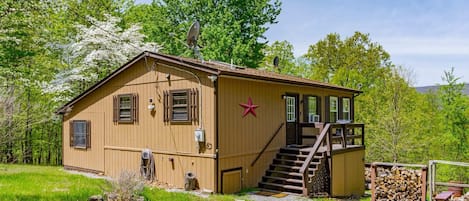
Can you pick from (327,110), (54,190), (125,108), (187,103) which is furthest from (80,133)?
(327,110)

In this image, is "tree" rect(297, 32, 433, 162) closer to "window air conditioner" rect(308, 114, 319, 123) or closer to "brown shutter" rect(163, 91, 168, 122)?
"window air conditioner" rect(308, 114, 319, 123)

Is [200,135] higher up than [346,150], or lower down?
higher up

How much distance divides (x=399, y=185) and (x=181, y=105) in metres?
5.82

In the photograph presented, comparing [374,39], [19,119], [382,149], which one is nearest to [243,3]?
[374,39]

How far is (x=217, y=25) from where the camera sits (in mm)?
22344

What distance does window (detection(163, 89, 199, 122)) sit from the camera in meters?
9.72

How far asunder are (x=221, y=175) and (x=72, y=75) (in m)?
10.9

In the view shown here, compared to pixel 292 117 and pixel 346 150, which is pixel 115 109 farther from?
pixel 346 150

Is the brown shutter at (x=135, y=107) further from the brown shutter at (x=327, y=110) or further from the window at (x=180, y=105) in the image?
the brown shutter at (x=327, y=110)

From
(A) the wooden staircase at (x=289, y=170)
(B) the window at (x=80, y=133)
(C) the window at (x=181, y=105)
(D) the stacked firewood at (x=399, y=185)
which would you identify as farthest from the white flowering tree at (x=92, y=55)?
(D) the stacked firewood at (x=399, y=185)

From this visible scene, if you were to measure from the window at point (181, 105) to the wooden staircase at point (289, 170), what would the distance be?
107 inches

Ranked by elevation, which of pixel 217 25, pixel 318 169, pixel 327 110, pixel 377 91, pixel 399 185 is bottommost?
pixel 399 185

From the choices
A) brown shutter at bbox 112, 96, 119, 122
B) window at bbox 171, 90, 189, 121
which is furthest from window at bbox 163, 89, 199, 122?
brown shutter at bbox 112, 96, 119, 122

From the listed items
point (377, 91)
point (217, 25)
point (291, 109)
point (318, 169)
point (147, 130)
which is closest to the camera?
point (318, 169)
